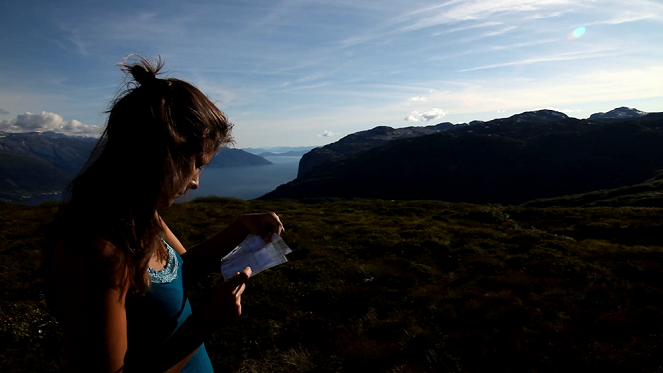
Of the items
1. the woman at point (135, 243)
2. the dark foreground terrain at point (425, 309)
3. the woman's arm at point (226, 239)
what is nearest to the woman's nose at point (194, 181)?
the woman at point (135, 243)

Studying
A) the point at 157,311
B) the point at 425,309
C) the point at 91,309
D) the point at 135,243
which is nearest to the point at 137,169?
the point at 135,243

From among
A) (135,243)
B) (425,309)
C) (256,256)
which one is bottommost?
(425,309)

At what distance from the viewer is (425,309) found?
10.4 m

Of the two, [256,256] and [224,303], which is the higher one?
[256,256]

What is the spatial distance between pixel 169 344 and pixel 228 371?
21.4 ft

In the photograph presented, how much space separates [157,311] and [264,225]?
1152 millimetres

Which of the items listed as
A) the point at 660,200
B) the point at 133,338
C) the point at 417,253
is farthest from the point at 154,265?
the point at 660,200

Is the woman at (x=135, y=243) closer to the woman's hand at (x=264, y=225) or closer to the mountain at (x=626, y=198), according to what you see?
the woman's hand at (x=264, y=225)

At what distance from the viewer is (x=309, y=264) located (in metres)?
14.5

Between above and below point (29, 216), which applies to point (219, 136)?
above

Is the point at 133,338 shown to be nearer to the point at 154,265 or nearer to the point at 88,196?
the point at 154,265

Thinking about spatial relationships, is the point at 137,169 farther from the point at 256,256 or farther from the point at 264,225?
the point at 264,225

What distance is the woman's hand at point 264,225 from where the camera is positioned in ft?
10.4

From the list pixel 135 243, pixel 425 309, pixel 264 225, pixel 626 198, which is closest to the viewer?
pixel 135 243
